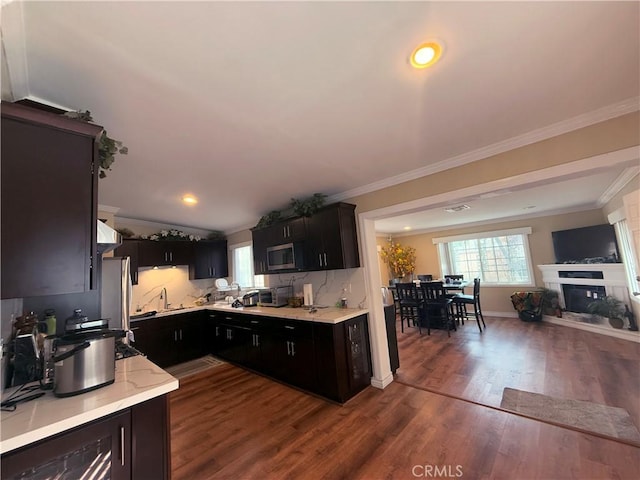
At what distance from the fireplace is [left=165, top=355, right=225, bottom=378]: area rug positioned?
7033mm

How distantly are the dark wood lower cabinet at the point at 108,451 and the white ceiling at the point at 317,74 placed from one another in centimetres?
171

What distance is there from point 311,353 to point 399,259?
5.40 m

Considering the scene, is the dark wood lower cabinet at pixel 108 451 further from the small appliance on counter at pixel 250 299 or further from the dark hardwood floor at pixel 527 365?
the small appliance on counter at pixel 250 299

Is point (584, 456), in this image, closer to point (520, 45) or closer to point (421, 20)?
point (520, 45)

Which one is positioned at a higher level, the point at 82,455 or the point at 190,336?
the point at 82,455

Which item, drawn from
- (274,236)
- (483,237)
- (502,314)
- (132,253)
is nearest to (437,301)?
(502,314)

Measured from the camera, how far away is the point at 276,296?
3.87 metres

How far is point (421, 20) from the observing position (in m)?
1.13

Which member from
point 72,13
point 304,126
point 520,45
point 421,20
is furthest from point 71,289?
point 520,45

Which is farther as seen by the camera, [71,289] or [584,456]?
[584,456]

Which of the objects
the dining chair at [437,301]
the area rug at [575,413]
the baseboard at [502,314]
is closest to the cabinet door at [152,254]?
the dining chair at [437,301]

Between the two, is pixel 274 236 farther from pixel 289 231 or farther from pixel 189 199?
pixel 189 199

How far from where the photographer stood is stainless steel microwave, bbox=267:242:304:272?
358 cm

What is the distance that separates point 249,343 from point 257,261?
127cm
